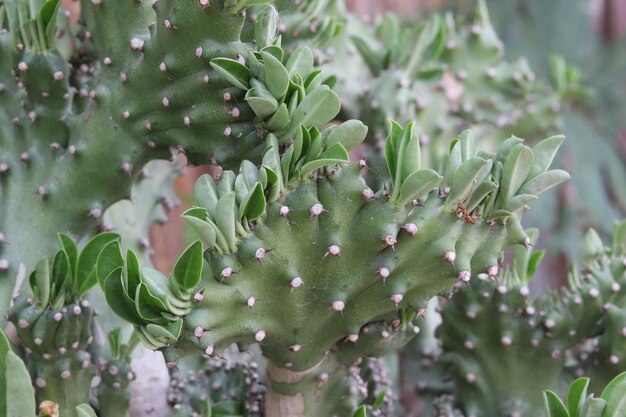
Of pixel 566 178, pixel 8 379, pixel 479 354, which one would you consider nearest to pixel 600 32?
pixel 479 354

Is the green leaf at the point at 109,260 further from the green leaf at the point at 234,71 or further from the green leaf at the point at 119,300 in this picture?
the green leaf at the point at 234,71

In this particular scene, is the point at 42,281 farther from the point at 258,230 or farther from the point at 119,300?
the point at 258,230

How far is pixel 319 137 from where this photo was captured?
2.24 ft

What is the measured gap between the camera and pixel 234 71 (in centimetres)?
71

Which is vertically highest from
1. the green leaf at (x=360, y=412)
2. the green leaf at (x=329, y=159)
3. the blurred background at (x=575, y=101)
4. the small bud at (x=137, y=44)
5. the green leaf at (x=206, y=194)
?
the small bud at (x=137, y=44)

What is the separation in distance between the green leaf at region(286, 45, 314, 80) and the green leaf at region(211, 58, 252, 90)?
4 centimetres

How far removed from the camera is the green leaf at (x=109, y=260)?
0.72m

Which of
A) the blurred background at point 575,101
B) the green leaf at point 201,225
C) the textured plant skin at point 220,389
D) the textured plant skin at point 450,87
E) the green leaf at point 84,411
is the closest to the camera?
the green leaf at point 201,225

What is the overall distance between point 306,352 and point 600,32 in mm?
2983

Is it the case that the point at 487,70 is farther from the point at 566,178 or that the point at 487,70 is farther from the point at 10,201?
the point at 10,201

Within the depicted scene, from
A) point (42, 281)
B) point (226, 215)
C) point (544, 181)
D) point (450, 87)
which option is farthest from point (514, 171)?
point (450, 87)

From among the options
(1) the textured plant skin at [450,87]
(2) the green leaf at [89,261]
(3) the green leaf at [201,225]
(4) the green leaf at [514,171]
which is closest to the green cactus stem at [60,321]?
(2) the green leaf at [89,261]

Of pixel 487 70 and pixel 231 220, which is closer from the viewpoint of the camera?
pixel 231 220

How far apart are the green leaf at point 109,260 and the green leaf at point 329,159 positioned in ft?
0.66
